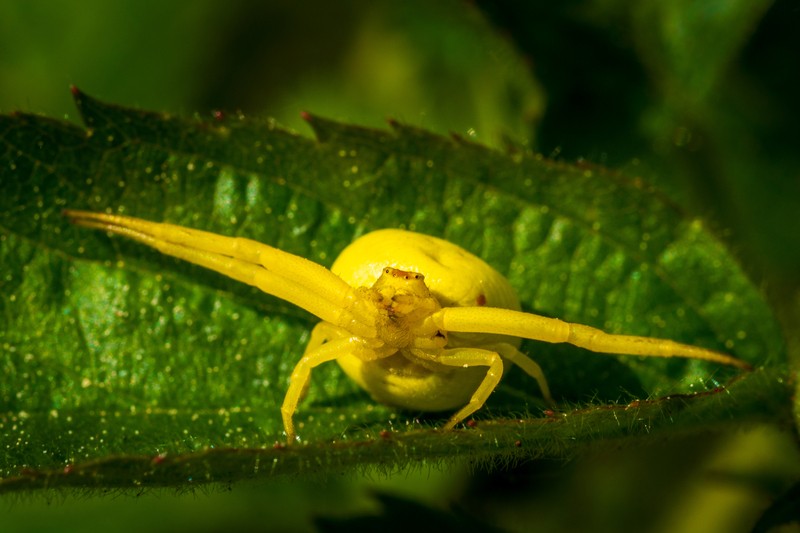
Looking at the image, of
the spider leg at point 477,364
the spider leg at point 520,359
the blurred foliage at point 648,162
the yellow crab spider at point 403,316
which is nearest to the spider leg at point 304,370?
the yellow crab spider at point 403,316

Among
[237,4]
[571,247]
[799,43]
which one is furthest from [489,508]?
[237,4]

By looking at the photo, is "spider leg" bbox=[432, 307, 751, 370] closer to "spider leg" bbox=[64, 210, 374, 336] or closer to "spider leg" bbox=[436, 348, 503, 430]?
"spider leg" bbox=[436, 348, 503, 430]

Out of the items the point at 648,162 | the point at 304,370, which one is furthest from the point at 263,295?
the point at 648,162

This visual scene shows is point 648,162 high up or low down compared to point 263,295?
up

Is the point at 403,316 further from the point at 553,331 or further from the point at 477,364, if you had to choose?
the point at 553,331

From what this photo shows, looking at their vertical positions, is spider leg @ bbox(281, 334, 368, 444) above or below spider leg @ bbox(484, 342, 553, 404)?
below

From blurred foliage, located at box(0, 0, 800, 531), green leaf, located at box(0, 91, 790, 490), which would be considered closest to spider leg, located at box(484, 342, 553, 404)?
green leaf, located at box(0, 91, 790, 490)

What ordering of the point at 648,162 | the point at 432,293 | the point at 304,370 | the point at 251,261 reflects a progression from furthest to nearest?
the point at 648,162, the point at 251,261, the point at 432,293, the point at 304,370
